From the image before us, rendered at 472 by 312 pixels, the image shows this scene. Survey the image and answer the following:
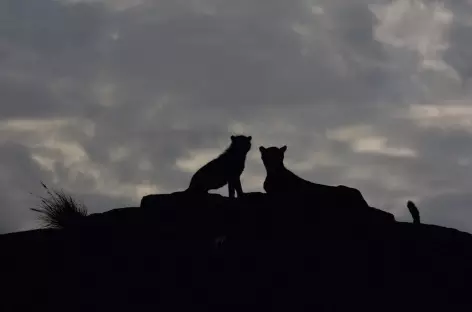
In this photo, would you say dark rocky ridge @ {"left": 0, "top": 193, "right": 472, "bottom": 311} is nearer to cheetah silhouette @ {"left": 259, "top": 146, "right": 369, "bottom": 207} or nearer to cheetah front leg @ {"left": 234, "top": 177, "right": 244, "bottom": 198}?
cheetah silhouette @ {"left": 259, "top": 146, "right": 369, "bottom": 207}

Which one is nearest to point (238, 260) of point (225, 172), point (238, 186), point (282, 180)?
point (238, 186)

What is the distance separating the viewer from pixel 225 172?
2620 cm

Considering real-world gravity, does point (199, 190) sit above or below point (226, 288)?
above

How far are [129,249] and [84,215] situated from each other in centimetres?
256

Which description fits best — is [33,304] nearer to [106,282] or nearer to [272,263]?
[106,282]

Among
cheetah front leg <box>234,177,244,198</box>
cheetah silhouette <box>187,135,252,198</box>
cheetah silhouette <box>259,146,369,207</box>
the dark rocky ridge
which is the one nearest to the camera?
the dark rocky ridge

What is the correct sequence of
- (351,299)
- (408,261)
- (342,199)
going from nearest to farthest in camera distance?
(351,299), (408,261), (342,199)

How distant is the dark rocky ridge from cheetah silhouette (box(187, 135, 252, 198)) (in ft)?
2.88

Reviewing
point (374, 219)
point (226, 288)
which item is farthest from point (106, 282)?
point (374, 219)

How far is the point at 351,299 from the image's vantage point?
21.6 metres

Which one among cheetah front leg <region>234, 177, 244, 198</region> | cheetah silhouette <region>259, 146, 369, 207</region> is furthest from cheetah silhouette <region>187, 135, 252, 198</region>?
cheetah silhouette <region>259, 146, 369, 207</region>

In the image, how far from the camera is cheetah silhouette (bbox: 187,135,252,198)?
84.5 ft

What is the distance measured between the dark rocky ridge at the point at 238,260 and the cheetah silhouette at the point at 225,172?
2.88 ft

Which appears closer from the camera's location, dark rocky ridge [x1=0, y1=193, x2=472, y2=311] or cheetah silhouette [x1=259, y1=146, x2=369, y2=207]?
dark rocky ridge [x1=0, y1=193, x2=472, y2=311]
